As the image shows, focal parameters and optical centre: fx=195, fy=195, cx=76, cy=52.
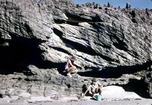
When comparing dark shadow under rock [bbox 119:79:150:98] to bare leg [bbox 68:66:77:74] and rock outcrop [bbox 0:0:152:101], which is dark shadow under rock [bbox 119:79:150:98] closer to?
rock outcrop [bbox 0:0:152:101]

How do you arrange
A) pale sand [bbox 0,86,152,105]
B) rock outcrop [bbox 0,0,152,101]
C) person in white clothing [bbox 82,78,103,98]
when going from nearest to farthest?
1. pale sand [bbox 0,86,152,105]
2. rock outcrop [bbox 0,0,152,101]
3. person in white clothing [bbox 82,78,103,98]

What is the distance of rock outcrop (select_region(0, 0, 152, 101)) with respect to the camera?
16.8 m

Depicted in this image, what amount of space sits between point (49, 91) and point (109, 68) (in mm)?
6886

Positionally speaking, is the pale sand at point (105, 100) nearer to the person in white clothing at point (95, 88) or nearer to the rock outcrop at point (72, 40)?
the person in white clothing at point (95, 88)

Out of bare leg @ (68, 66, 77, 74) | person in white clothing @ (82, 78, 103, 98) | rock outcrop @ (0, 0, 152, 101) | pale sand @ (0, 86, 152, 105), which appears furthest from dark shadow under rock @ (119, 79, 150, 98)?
bare leg @ (68, 66, 77, 74)

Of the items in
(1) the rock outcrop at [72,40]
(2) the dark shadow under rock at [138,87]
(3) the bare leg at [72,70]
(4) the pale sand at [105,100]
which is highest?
(1) the rock outcrop at [72,40]

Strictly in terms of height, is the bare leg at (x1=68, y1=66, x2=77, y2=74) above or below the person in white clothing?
above

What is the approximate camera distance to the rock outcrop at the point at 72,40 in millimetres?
16844

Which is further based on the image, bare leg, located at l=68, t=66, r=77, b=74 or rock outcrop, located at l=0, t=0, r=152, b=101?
bare leg, located at l=68, t=66, r=77, b=74

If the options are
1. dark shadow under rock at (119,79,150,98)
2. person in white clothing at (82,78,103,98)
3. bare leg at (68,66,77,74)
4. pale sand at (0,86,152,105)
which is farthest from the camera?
dark shadow under rock at (119,79,150,98)

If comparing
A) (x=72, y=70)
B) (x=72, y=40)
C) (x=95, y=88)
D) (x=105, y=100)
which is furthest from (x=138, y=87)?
(x=72, y=40)

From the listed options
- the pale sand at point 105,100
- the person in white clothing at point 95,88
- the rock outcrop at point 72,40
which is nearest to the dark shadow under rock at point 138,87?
the rock outcrop at point 72,40

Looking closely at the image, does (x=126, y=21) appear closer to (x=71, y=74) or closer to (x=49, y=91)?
(x=71, y=74)

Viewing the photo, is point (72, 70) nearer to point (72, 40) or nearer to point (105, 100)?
point (72, 40)
